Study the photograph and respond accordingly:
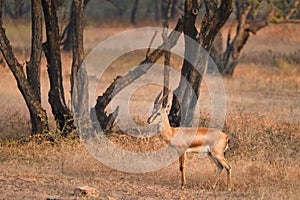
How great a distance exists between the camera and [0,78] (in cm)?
1950

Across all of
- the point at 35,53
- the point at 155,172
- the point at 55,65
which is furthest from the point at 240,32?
the point at 155,172

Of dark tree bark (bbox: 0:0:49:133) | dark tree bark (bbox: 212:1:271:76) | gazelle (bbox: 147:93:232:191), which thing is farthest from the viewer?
dark tree bark (bbox: 212:1:271:76)

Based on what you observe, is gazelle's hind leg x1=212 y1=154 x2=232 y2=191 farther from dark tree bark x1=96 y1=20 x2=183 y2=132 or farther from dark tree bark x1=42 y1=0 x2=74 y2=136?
dark tree bark x1=42 y1=0 x2=74 y2=136

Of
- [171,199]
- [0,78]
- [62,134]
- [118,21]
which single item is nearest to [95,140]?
[62,134]

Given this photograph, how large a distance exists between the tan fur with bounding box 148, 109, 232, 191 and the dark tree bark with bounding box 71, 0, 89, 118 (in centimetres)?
264

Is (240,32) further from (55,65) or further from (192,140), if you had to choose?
(192,140)

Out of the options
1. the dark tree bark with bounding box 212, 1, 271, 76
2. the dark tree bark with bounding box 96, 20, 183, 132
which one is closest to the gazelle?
the dark tree bark with bounding box 96, 20, 183, 132

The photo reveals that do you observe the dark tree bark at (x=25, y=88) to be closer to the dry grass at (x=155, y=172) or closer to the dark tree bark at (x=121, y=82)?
the dry grass at (x=155, y=172)

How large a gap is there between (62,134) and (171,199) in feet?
11.3

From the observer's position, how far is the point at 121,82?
38.2ft

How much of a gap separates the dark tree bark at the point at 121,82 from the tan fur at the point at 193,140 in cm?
240

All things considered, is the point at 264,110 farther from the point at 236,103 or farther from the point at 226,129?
the point at 226,129

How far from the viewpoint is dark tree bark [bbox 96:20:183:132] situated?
38.0 ft

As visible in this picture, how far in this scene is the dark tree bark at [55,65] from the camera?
1134 centimetres
